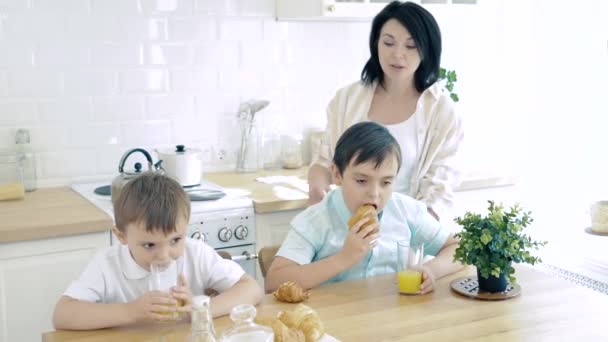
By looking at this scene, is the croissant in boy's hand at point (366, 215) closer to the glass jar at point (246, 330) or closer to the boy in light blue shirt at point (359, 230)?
the boy in light blue shirt at point (359, 230)

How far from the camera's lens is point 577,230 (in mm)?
4801

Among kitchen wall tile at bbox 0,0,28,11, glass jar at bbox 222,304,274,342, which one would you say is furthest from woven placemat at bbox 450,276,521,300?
kitchen wall tile at bbox 0,0,28,11

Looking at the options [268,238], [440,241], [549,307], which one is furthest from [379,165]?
[268,238]

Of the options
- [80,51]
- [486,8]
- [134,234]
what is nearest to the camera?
[134,234]

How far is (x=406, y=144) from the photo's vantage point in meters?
3.27

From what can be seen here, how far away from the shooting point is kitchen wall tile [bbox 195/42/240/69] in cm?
403

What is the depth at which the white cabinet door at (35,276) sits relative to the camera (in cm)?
304

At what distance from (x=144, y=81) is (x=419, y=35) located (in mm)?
1439

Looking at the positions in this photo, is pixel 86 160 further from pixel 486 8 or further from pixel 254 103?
pixel 486 8

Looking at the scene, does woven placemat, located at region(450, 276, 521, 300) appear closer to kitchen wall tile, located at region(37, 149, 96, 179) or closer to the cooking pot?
the cooking pot

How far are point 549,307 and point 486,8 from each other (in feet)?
9.41

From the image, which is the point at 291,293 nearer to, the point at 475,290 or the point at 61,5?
the point at 475,290

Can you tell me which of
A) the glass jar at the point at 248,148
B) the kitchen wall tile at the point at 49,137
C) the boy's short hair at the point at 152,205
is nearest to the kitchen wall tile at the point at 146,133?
the kitchen wall tile at the point at 49,137

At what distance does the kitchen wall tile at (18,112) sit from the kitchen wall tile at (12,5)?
39 cm
